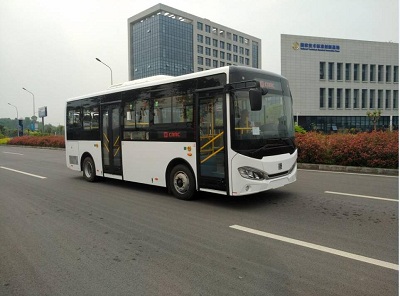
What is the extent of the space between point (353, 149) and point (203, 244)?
9880 mm

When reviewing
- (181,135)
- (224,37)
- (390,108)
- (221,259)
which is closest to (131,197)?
(181,135)

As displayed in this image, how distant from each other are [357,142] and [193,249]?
10.4 meters

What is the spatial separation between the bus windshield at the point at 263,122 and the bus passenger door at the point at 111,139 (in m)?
4.18

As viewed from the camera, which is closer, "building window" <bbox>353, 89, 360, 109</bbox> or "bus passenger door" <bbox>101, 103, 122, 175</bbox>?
"bus passenger door" <bbox>101, 103, 122, 175</bbox>

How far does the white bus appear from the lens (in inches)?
258

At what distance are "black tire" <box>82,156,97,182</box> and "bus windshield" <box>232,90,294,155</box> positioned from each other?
19.6ft

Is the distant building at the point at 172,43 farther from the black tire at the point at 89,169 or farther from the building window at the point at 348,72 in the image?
the black tire at the point at 89,169

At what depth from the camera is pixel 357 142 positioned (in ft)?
41.9

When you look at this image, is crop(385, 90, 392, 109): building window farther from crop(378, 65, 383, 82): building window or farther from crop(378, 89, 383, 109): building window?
crop(378, 65, 383, 82): building window

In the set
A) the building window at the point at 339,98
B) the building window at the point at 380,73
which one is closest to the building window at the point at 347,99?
the building window at the point at 339,98

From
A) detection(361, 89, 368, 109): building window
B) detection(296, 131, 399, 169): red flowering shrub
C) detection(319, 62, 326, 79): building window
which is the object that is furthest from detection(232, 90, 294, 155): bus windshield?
detection(361, 89, 368, 109): building window

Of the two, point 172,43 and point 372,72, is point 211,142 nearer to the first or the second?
point 372,72

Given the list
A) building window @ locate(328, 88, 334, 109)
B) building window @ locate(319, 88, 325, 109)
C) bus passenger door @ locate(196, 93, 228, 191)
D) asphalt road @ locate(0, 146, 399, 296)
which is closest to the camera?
asphalt road @ locate(0, 146, 399, 296)

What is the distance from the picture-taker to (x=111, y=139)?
9.74 meters
